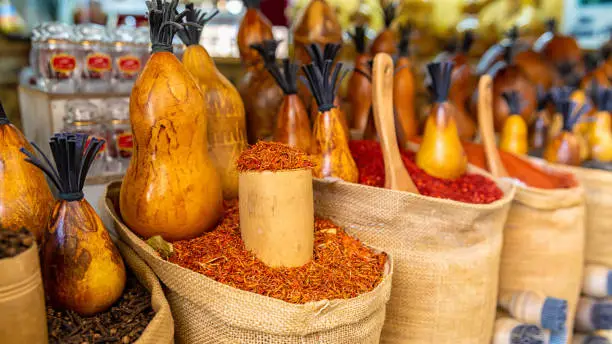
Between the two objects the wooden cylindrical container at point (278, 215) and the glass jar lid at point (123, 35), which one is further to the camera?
the glass jar lid at point (123, 35)

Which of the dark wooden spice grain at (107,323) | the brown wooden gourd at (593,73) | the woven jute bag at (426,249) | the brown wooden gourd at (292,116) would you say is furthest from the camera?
the brown wooden gourd at (593,73)

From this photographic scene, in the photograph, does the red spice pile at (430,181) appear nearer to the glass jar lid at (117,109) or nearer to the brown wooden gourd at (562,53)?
the glass jar lid at (117,109)

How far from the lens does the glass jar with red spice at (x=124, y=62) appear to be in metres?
1.35

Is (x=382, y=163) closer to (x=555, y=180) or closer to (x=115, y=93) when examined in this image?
(x=555, y=180)

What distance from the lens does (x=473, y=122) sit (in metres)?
1.87

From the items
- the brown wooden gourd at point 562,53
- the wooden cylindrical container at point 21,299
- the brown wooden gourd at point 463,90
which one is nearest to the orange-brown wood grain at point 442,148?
the brown wooden gourd at point 463,90

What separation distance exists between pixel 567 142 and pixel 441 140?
646 mm

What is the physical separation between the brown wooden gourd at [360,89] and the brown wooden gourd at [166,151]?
72 cm

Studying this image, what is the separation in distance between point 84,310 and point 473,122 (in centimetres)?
156

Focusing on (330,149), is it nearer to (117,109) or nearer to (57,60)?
(117,109)

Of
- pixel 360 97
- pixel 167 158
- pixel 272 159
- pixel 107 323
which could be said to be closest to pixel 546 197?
pixel 360 97

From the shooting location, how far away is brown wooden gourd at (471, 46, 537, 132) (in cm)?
192

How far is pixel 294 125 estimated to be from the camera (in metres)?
1.11

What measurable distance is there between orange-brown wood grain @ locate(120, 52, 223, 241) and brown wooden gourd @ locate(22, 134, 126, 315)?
13 cm
